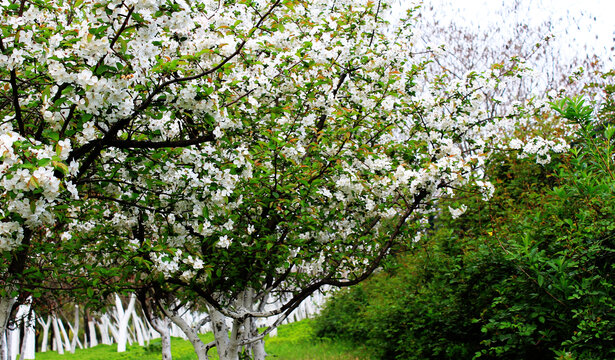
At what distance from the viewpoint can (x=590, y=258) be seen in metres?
3.88

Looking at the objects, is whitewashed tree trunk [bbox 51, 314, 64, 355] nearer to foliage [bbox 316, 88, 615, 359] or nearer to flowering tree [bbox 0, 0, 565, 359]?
foliage [bbox 316, 88, 615, 359]

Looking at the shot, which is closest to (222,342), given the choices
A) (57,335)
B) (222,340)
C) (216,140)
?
(222,340)

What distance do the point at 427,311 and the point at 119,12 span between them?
6.01 meters

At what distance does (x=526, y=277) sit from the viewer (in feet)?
15.0

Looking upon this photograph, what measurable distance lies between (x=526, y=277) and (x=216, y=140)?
122 inches

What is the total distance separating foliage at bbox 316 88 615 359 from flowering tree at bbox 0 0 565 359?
0.85 meters

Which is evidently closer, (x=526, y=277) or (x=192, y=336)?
(x=526, y=277)

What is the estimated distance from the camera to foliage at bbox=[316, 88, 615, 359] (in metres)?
3.84

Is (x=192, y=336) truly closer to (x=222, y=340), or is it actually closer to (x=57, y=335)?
(x=222, y=340)

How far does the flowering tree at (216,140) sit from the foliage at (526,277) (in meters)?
0.85

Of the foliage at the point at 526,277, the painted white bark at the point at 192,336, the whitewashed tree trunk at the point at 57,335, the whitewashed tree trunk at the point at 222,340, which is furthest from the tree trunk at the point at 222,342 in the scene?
the whitewashed tree trunk at the point at 57,335

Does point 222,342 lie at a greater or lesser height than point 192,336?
lesser

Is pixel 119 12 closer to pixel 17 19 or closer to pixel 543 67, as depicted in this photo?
pixel 17 19

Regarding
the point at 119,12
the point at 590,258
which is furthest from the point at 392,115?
the point at 119,12
